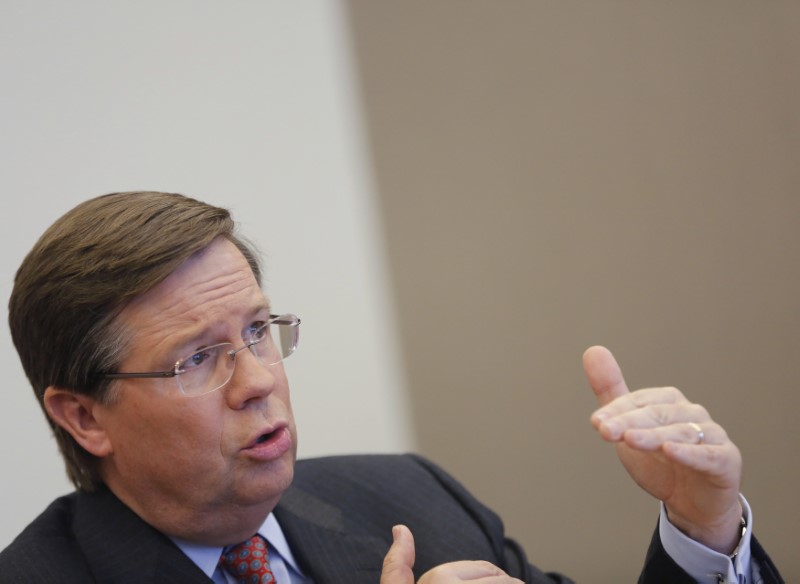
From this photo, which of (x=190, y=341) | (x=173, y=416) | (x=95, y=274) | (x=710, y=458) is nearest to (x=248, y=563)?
(x=173, y=416)

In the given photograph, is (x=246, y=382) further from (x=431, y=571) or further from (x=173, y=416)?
(x=431, y=571)

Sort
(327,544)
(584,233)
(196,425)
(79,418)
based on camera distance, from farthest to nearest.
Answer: (584,233) → (327,544) → (79,418) → (196,425)

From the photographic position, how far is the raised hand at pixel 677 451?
1188mm

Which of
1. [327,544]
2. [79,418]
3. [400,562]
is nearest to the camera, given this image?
[400,562]

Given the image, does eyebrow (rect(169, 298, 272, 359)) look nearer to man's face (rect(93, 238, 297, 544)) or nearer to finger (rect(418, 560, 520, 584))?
man's face (rect(93, 238, 297, 544))

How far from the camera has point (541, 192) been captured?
9.55 feet

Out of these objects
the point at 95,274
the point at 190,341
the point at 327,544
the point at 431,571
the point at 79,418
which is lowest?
the point at 327,544

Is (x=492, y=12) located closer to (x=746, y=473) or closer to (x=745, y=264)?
(x=745, y=264)

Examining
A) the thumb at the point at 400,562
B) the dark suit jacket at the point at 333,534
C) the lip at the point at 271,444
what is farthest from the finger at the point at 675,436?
the lip at the point at 271,444

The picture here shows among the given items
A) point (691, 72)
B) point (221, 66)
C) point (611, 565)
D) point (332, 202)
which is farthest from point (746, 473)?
point (221, 66)

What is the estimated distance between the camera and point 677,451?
1.20 meters

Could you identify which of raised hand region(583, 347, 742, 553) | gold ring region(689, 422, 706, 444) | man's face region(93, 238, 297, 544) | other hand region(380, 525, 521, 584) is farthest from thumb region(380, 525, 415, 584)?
gold ring region(689, 422, 706, 444)

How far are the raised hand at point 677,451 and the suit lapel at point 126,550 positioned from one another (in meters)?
0.73

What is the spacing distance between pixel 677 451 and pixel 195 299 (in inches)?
30.9
